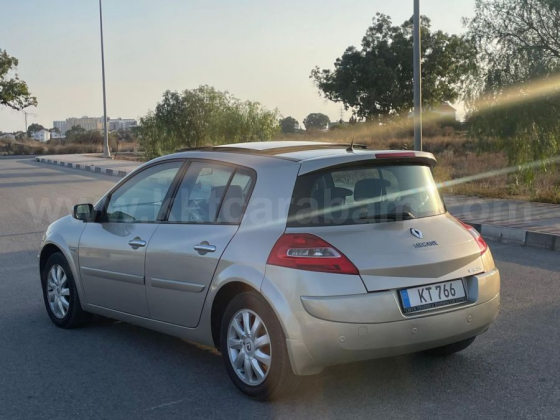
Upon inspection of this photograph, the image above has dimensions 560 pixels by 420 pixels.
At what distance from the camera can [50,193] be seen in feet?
63.5

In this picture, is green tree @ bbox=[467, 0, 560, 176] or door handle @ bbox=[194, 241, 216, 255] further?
green tree @ bbox=[467, 0, 560, 176]

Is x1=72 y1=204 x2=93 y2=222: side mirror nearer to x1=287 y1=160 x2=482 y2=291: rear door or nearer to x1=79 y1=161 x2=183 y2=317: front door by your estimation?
x1=79 y1=161 x2=183 y2=317: front door

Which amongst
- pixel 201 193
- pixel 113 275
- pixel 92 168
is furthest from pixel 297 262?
pixel 92 168

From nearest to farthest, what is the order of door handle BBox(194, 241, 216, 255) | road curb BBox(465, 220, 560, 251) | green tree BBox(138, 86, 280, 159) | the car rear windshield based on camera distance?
the car rear windshield
door handle BBox(194, 241, 216, 255)
road curb BBox(465, 220, 560, 251)
green tree BBox(138, 86, 280, 159)

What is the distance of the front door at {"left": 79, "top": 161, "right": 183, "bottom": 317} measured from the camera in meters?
5.18

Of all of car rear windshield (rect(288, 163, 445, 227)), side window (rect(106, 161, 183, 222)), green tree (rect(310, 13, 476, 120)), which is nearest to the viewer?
car rear windshield (rect(288, 163, 445, 227))

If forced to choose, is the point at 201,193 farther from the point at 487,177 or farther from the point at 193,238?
the point at 487,177

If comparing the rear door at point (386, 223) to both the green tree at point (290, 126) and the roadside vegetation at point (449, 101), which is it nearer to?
the roadside vegetation at point (449, 101)

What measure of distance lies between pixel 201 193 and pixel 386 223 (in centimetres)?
134

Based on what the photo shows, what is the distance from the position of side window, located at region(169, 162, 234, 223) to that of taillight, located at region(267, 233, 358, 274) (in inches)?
29.2

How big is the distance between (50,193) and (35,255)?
10.4m

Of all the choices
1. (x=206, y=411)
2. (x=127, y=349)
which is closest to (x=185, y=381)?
(x=206, y=411)

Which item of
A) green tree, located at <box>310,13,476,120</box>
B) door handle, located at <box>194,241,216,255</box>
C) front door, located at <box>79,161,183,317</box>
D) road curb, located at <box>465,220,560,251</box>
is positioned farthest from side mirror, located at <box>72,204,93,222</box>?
green tree, located at <box>310,13,476,120</box>

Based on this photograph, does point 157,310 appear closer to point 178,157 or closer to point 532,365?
point 178,157
